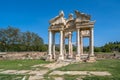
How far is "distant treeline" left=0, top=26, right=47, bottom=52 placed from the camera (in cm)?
5650

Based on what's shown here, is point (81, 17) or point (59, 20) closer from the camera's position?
point (81, 17)

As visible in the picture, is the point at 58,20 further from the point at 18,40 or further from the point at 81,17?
the point at 18,40

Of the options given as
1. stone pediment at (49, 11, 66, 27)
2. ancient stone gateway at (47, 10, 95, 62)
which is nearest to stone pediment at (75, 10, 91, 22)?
ancient stone gateway at (47, 10, 95, 62)

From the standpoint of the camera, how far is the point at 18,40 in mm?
57656

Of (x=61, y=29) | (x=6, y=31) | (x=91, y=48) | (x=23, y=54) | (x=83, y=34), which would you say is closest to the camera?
(x=91, y=48)

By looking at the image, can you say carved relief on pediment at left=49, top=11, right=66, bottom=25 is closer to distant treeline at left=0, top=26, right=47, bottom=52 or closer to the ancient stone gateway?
the ancient stone gateway

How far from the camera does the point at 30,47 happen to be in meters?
62.6

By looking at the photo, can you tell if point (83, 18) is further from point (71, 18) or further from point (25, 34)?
point (25, 34)

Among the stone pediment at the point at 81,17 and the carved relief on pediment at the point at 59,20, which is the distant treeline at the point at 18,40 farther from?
the stone pediment at the point at 81,17

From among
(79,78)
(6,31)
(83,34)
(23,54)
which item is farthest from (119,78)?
(6,31)

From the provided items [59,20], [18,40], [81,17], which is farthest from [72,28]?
[18,40]

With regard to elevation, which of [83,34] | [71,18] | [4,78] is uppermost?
[71,18]

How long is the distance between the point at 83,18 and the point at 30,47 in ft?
131

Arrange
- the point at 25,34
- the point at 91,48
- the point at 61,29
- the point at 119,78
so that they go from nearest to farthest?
the point at 119,78 → the point at 91,48 → the point at 61,29 → the point at 25,34
